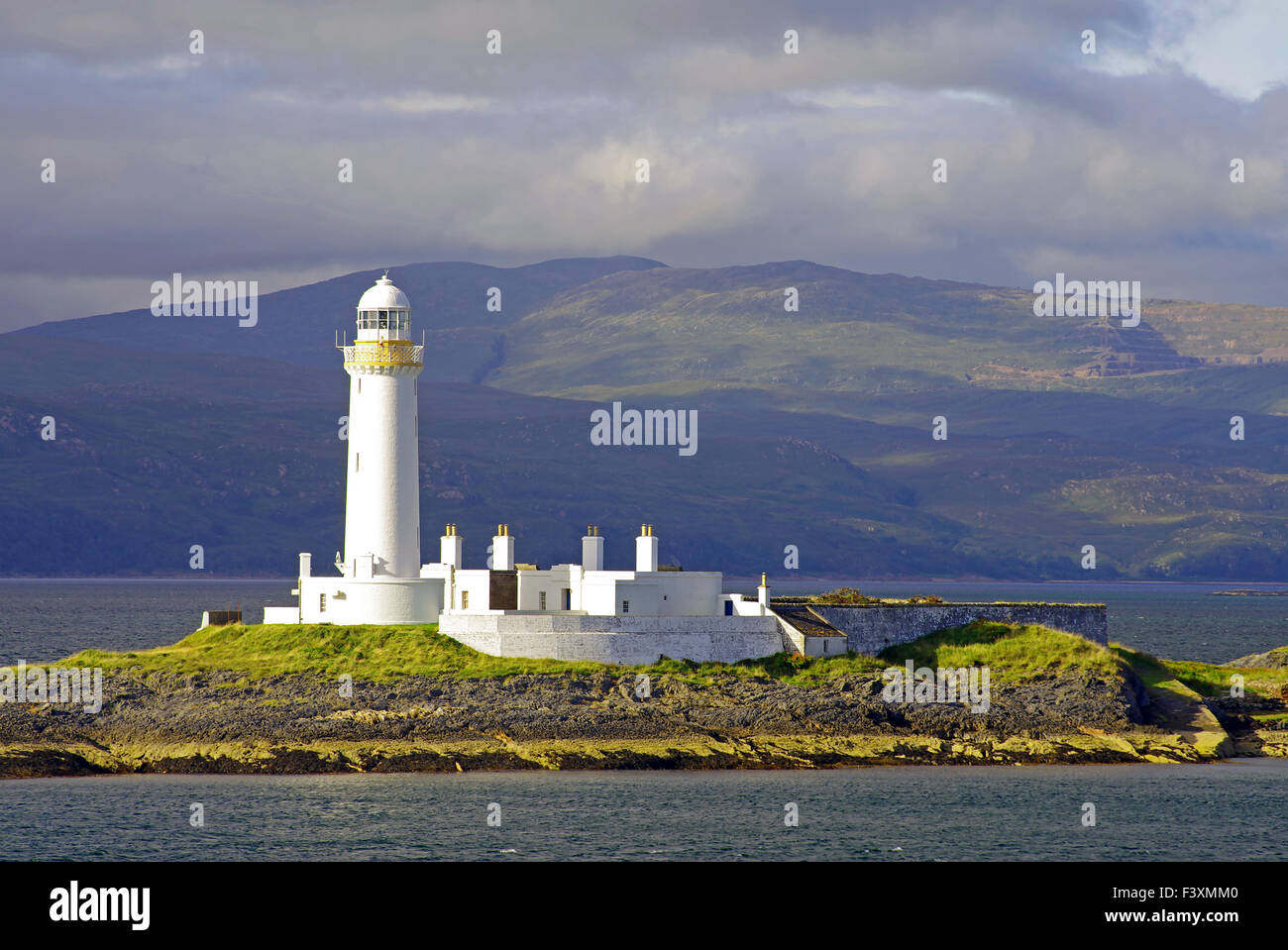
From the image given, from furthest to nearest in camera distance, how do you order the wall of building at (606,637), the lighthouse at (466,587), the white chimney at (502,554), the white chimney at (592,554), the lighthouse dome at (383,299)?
the lighthouse dome at (383,299), the white chimney at (592,554), the white chimney at (502,554), the lighthouse at (466,587), the wall of building at (606,637)

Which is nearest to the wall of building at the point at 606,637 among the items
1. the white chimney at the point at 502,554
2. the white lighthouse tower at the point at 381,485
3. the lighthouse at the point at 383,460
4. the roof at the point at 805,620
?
the roof at the point at 805,620

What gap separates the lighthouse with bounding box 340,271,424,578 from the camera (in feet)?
199

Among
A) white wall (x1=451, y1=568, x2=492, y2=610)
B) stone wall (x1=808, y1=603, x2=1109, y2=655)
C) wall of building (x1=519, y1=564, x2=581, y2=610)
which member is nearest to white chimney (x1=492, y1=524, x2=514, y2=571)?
white wall (x1=451, y1=568, x2=492, y2=610)

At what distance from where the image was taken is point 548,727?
174 feet

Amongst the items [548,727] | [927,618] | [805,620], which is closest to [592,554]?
[805,620]

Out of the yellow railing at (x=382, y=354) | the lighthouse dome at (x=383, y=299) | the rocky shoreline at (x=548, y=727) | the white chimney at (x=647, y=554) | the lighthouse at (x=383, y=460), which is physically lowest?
the rocky shoreline at (x=548, y=727)

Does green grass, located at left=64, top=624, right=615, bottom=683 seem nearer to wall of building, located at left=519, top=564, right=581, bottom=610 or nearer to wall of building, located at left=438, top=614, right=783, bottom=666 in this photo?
wall of building, located at left=438, top=614, right=783, bottom=666

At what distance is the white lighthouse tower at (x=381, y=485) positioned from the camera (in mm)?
60344

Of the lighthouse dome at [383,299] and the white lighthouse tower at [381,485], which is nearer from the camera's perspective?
the white lighthouse tower at [381,485]

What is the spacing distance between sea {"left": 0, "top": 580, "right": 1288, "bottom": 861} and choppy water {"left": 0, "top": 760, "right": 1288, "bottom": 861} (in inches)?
3.1

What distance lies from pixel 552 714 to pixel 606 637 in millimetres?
4436

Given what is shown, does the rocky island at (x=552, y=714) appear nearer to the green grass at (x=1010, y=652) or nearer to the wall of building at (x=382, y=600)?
the green grass at (x=1010, y=652)

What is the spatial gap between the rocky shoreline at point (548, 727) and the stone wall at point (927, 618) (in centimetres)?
385
